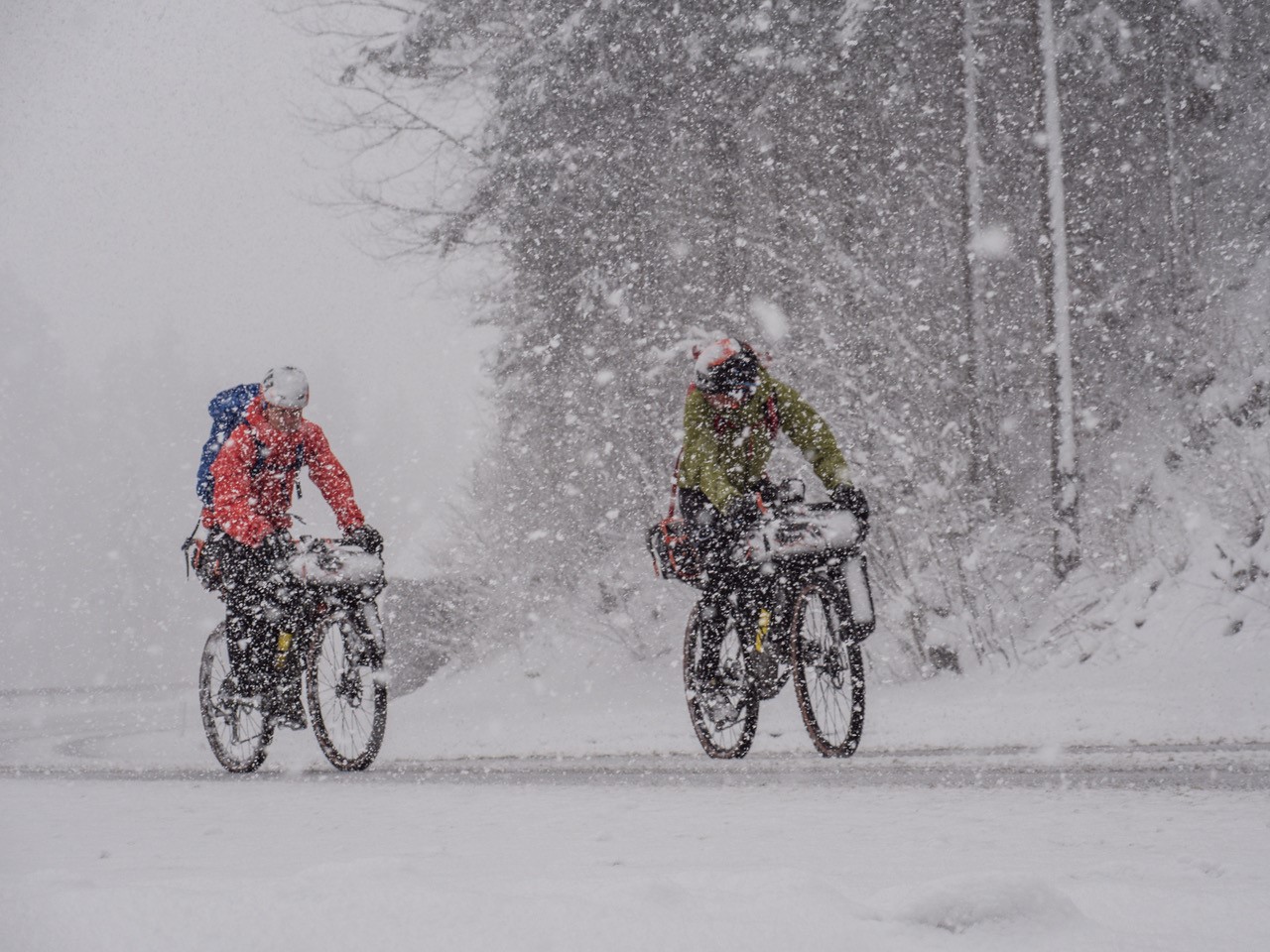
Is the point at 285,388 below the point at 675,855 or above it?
above

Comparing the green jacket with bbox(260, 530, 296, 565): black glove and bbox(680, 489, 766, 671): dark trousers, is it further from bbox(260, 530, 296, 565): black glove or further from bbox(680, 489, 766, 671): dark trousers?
bbox(260, 530, 296, 565): black glove

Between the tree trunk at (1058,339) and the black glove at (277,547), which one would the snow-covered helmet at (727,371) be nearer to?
the black glove at (277,547)

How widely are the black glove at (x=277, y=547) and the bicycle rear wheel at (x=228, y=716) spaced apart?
0.68 m

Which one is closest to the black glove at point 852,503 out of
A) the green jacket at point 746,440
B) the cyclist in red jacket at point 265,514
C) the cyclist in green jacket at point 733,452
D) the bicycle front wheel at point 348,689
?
the cyclist in green jacket at point 733,452

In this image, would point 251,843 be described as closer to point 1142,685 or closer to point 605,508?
point 1142,685

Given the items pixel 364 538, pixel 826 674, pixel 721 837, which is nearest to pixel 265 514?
pixel 364 538

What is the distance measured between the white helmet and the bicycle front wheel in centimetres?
126

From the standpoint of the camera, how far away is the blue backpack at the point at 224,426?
21.4ft

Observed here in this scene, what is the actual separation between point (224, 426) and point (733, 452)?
3103mm

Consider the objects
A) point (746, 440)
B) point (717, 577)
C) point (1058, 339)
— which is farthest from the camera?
point (1058, 339)

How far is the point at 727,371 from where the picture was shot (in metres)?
5.53

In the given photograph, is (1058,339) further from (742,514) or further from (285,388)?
(285,388)

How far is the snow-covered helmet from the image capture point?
18.0ft

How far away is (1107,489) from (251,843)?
37.4 ft
